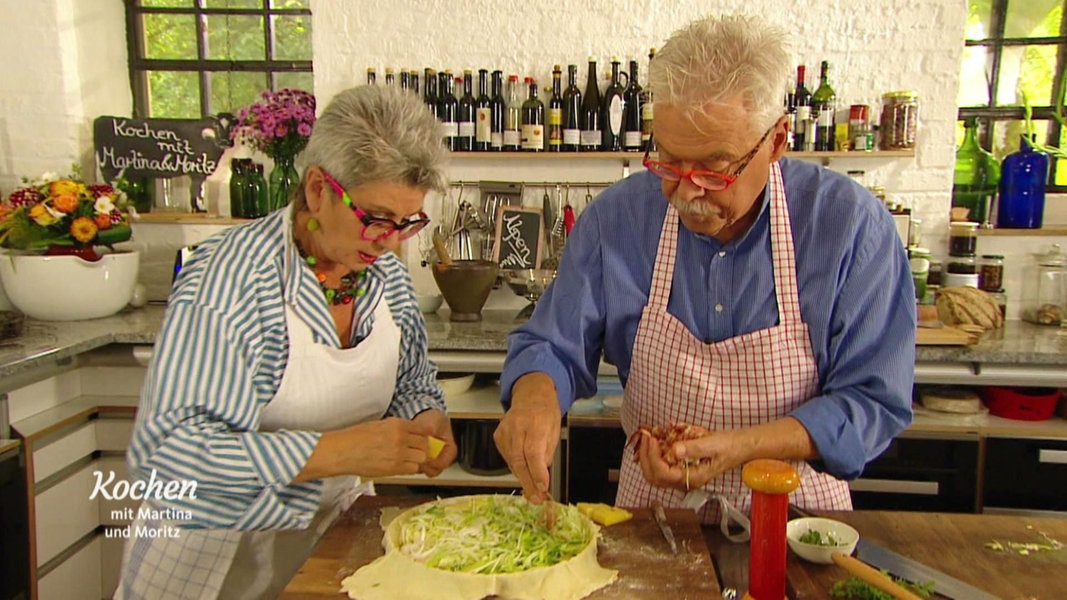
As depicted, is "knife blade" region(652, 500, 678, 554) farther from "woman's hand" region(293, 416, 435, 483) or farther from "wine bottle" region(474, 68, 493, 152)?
"wine bottle" region(474, 68, 493, 152)

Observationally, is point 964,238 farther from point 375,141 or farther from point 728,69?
point 375,141

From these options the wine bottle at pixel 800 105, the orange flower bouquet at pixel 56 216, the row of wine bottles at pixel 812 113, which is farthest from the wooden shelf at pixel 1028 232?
the orange flower bouquet at pixel 56 216

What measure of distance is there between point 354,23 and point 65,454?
2.16 metres

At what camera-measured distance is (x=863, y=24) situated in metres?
3.52

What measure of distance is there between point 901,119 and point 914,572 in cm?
264

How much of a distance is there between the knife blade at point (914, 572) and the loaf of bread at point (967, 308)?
2101 mm

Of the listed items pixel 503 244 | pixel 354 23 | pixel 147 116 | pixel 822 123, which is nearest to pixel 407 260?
pixel 503 244

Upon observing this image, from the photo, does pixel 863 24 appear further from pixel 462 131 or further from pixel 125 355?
pixel 125 355

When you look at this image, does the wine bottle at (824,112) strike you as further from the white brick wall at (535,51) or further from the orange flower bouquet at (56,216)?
the orange flower bouquet at (56,216)

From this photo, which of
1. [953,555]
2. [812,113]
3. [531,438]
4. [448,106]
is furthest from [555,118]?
[953,555]

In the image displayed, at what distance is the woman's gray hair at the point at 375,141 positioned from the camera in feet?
4.98

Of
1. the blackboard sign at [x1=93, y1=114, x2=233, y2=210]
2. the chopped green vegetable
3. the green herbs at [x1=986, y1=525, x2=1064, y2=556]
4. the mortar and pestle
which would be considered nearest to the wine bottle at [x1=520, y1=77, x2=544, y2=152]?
the mortar and pestle

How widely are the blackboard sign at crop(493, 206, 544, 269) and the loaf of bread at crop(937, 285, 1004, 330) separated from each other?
171cm

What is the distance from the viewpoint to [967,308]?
3.20 metres
